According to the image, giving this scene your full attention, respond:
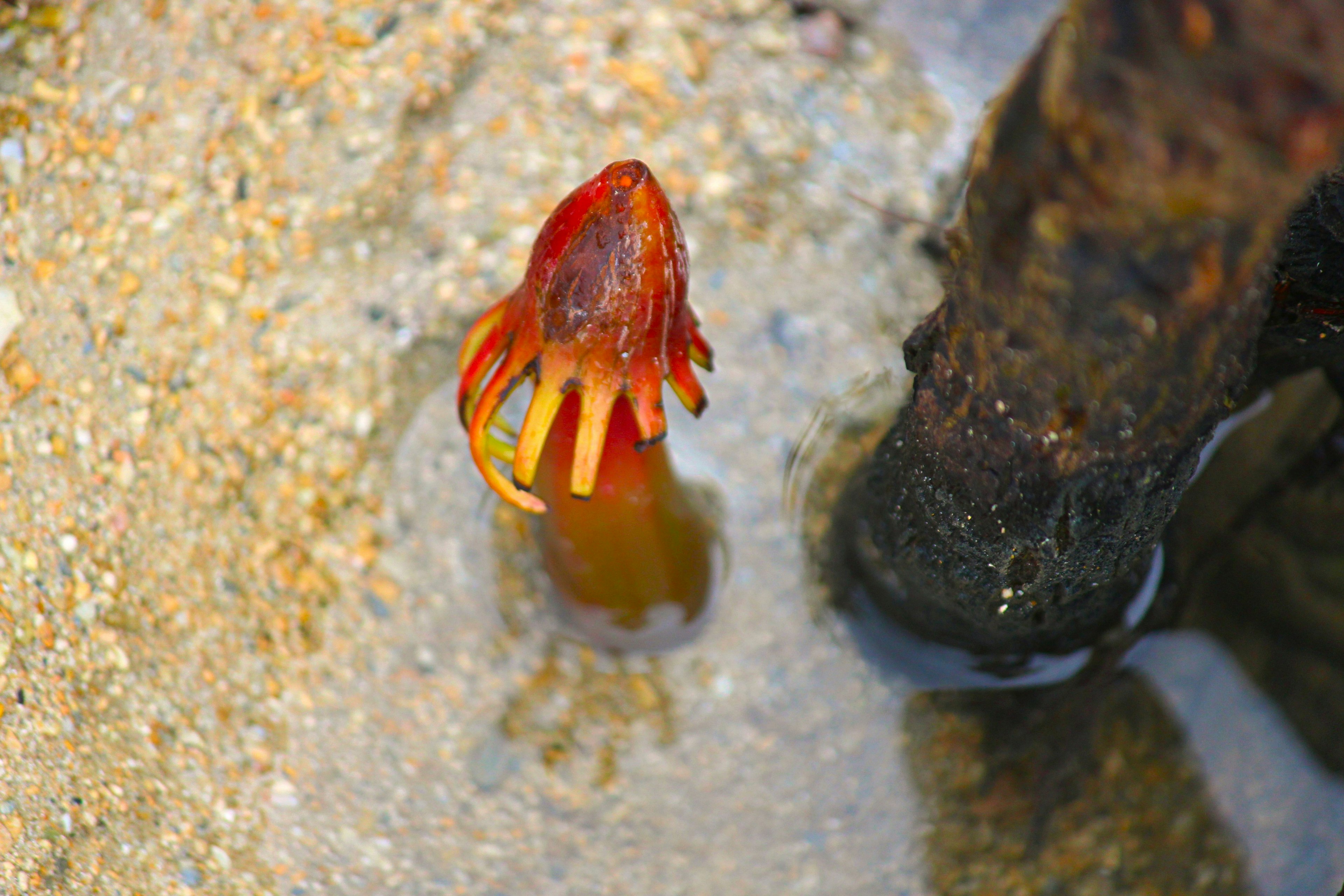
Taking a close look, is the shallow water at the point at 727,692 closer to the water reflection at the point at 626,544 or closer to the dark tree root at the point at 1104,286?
the water reflection at the point at 626,544

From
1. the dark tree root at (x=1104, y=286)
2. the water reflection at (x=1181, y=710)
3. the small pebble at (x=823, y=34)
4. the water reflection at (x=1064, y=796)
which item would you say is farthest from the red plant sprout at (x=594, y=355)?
the small pebble at (x=823, y=34)

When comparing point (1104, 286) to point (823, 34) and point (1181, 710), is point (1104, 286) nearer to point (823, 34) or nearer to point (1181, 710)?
point (1181, 710)

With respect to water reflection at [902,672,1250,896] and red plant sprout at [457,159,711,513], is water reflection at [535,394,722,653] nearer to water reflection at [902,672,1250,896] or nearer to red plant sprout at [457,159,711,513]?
red plant sprout at [457,159,711,513]

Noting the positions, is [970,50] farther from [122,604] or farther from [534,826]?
[122,604]

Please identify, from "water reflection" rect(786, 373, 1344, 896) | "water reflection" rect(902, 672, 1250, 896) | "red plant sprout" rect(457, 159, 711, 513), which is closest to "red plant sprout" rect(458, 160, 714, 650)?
"red plant sprout" rect(457, 159, 711, 513)

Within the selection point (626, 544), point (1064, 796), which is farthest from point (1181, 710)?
point (626, 544)

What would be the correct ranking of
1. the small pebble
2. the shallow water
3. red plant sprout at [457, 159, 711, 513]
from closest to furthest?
red plant sprout at [457, 159, 711, 513] < the shallow water < the small pebble
